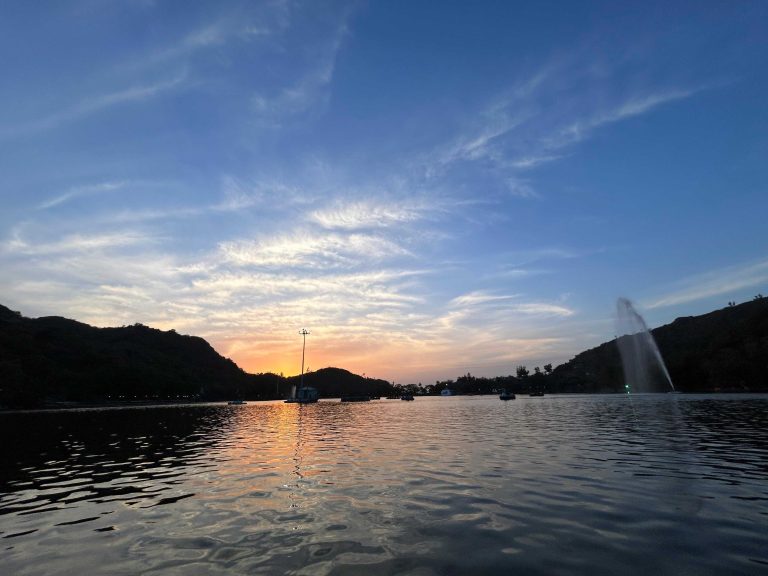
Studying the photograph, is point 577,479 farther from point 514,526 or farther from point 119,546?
point 119,546

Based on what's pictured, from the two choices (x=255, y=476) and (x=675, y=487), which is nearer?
(x=675, y=487)

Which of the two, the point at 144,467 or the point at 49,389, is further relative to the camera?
the point at 49,389

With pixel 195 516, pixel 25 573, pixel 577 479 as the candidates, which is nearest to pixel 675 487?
pixel 577 479

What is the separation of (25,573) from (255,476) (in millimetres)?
12021

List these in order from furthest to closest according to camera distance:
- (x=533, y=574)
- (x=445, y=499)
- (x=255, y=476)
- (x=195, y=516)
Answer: (x=255, y=476) < (x=445, y=499) < (x=195, y=516) < (x=533, y=574)

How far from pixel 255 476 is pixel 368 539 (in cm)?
1179

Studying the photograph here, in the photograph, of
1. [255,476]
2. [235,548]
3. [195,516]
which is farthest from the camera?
[255,476]

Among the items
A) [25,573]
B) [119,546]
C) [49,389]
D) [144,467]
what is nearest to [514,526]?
[119,546]

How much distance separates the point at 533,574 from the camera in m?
9.33

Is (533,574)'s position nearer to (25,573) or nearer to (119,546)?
(119,546)

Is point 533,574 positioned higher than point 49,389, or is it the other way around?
point 49,389

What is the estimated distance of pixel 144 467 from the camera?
2522cm

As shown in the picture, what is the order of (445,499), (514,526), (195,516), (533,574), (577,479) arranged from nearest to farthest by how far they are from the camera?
(533,574) → (514,526) → (195,516) → (445,499) → (577,479)

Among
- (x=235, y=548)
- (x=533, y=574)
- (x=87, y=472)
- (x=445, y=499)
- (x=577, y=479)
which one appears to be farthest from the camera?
(x=87, y=472)
